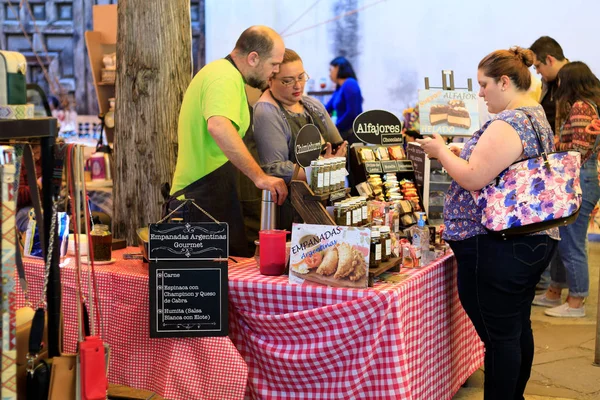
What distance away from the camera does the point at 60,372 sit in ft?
6.98

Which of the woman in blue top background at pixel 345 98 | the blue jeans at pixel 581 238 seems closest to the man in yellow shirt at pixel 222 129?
the blue jeans at pixel 581 238

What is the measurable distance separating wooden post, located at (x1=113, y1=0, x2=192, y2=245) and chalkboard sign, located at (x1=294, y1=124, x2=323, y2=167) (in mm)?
1319

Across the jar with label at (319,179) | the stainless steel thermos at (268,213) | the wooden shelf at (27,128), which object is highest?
the wooden shelf at (27,128)

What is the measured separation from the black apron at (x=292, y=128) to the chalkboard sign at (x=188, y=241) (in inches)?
19.6

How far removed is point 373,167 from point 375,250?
32.6 inches

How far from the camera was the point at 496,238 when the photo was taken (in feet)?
10.0

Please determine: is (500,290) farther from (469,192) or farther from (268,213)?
(268,213)

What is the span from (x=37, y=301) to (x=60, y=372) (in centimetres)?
139

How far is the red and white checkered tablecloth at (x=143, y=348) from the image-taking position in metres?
3.01

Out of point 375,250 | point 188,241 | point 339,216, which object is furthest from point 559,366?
point 188,241

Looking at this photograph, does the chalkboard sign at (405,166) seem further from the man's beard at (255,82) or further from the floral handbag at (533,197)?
the floral handbag at (533,197)

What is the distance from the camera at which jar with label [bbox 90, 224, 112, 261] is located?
11.0ft

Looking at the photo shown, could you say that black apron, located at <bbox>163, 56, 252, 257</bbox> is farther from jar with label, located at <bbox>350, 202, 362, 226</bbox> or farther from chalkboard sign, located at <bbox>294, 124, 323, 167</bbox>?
jar with label, located at <bbox>350, 202, 362, 226</bbox>

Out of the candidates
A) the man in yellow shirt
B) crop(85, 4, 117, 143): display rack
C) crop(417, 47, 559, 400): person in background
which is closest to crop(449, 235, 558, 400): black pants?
crop(417, 47, 559, 400): person in background
